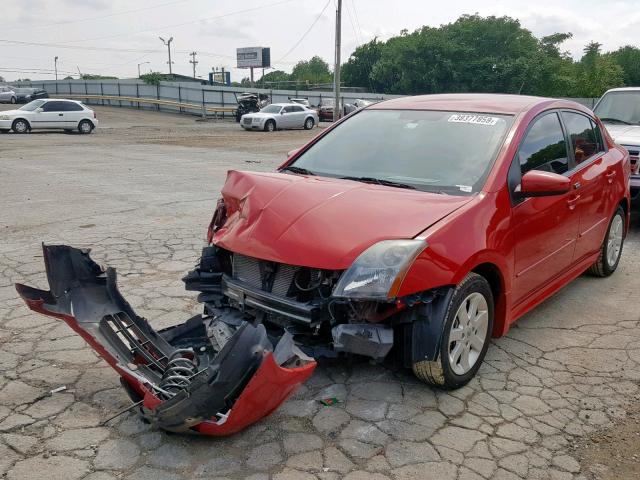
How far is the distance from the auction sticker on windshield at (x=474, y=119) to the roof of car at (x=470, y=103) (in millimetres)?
85

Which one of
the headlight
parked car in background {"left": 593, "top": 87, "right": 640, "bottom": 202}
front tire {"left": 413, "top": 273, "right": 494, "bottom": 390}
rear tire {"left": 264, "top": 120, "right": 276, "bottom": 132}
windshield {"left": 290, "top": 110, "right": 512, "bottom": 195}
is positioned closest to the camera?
the headlight

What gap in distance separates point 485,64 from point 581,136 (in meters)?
62.1

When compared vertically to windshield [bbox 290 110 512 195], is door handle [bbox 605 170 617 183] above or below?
below

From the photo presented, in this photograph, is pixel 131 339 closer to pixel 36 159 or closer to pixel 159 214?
pixel 159 214

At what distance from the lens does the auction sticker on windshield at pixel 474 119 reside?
431cm

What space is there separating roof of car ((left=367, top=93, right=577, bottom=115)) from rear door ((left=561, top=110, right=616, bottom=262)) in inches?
12.2

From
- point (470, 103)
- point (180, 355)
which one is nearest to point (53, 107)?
point (470, 103)

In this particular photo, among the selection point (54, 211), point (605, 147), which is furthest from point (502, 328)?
point (54, 211)

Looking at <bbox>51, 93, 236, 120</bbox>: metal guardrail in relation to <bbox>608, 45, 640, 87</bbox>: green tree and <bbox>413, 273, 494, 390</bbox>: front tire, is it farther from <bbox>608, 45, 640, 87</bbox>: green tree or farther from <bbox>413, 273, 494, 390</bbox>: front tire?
<bbox>608, 45, 640, 87</bbox>: green tree

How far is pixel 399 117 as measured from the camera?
4664 mm

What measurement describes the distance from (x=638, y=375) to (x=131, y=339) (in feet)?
10.5

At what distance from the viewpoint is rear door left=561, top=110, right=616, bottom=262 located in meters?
4.85

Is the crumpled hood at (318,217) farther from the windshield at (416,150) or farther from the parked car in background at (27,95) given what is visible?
the parked car in background at (27,95)

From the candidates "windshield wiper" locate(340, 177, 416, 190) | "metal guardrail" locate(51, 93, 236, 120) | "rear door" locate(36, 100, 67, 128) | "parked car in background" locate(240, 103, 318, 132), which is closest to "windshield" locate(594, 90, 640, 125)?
"windshield wiper" locate(340, 177, 416, 190)
